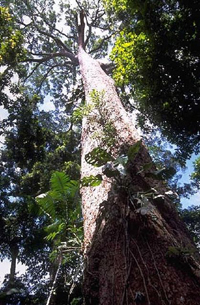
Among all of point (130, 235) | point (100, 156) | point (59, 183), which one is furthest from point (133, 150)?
point (59, 183)

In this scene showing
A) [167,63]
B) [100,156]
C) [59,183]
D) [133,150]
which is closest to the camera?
[133,150]

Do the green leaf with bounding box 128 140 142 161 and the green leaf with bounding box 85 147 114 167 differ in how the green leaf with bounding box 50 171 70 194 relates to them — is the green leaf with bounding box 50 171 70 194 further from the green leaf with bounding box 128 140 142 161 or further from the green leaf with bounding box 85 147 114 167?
the green leaf with bounding box 128 140 142 161

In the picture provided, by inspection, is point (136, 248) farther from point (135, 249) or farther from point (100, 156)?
point (100, 156)

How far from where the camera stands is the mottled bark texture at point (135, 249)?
1.82m

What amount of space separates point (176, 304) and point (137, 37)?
5.51 meters

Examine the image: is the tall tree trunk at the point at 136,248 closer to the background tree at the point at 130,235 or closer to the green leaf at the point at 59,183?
the background tree at the point at 130,235

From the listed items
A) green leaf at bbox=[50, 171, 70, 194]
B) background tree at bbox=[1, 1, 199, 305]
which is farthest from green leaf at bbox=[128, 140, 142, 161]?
green leaf at bbox=[50, 171, 70, 194]

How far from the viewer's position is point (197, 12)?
440 centimetres

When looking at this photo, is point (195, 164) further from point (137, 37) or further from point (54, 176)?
point (54, 176)

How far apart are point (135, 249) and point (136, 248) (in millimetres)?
11

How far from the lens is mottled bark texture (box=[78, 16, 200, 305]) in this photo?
182 cm

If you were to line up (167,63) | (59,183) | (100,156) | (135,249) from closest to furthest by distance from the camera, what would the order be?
(135,249)
(100,156)
(59,183)
(167,63)

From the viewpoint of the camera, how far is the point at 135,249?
2.11 metres

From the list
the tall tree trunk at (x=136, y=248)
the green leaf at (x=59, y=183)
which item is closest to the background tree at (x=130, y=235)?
the tall tree trunk at (x=136, y=248)
